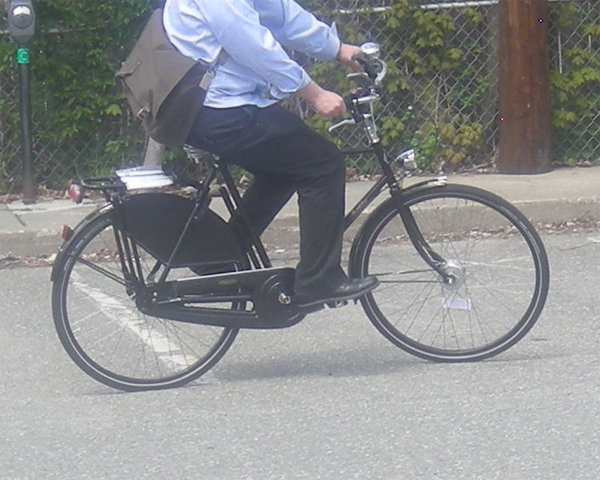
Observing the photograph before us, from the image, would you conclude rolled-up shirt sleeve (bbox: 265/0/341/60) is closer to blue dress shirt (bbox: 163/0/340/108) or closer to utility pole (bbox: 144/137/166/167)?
blue dress shirt (bbox: 163/0/340/108)

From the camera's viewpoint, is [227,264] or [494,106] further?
[494,106]

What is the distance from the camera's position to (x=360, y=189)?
8.73 metres

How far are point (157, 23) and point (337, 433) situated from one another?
1.65m

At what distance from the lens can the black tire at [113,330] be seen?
5.00m

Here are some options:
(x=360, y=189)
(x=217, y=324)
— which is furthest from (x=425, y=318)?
(x=360, y=189)

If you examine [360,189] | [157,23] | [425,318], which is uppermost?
[157,23]

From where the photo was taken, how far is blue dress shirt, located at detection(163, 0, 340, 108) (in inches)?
184

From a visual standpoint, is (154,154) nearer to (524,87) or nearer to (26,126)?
(26,126)

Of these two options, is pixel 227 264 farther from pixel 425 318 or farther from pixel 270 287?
pixel 425 318

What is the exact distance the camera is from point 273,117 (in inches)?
192

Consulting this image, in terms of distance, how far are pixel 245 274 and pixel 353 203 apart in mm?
2499

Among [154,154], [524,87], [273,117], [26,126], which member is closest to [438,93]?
[524,87]

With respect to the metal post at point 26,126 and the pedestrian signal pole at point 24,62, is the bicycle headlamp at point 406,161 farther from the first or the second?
the metal post at point 26,126

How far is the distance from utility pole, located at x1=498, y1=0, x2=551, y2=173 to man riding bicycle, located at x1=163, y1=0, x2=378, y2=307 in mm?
4116
